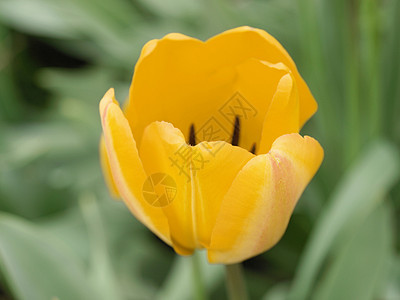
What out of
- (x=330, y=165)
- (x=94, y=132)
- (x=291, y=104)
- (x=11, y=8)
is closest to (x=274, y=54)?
(x=291, y=104)

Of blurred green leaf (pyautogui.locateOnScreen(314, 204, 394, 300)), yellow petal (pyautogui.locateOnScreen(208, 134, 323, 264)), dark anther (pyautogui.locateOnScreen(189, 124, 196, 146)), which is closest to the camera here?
yellow petal (pyautogui.locateOnScreen(208, 134, 323, 264))

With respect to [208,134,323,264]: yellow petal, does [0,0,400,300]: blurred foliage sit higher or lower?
lower

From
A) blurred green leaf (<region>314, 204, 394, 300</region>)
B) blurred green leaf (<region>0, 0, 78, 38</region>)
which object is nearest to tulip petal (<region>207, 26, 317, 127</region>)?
blurred green leaf (<region>314, 204, 394, 300</region>)

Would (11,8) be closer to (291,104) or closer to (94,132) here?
(94,132)

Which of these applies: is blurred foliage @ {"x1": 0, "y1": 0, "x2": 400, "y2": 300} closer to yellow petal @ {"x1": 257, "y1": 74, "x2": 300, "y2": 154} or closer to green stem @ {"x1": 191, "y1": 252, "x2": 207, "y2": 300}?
green stem @ {"x1": 191, "y1": 252, "x2": 207, "y2": 300}

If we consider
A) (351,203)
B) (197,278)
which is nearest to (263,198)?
(197,278)

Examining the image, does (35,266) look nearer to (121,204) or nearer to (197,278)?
(197,278)

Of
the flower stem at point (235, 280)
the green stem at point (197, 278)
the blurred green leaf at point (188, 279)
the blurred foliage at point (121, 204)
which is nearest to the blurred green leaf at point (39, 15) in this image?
the blurred foliage at point (121, 204)
